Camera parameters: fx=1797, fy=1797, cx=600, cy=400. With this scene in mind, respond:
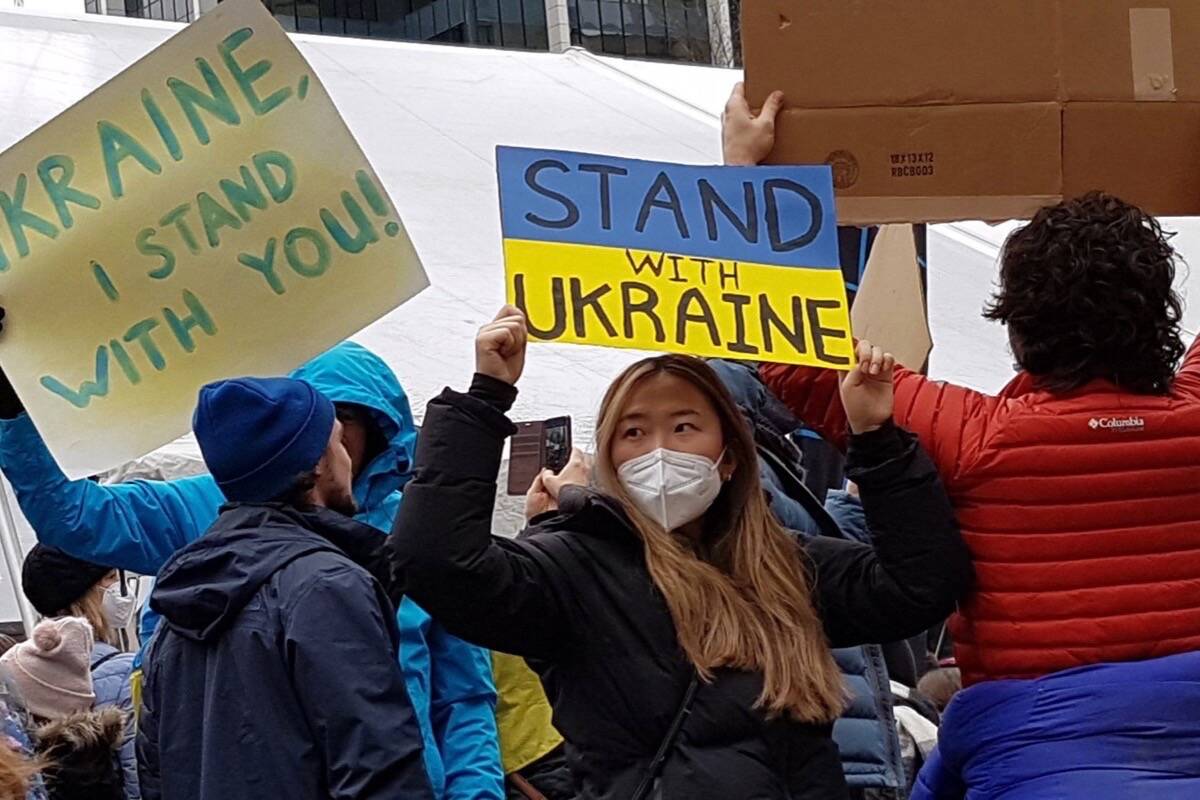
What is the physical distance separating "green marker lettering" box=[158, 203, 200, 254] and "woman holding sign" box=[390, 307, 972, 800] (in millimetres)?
626

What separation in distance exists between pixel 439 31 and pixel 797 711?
137 feet

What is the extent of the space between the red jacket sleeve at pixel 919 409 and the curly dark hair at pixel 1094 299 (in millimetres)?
102

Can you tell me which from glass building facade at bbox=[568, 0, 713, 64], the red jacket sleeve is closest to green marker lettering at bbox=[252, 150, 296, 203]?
the red jacket sleeve

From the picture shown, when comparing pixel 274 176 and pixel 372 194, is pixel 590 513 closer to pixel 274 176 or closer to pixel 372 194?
pixel 372 194

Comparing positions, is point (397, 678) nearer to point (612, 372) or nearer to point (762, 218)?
A: point (762, 218)

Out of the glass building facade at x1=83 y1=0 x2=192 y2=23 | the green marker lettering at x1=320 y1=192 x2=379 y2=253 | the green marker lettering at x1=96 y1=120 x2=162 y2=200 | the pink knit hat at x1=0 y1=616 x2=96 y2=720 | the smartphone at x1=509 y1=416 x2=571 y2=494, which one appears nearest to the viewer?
the green marker lettering at x1=320 y1=192 x2=379 y2=253

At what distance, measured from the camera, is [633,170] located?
247 cm

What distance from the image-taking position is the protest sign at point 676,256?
236 cm

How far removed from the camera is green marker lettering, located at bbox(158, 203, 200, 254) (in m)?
2.73

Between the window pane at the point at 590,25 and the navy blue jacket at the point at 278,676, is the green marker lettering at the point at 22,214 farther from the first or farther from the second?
the window pane at the point at 590,25

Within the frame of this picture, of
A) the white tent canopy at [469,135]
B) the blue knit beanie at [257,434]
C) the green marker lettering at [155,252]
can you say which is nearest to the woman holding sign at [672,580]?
the blue knit beanie at [257,434]

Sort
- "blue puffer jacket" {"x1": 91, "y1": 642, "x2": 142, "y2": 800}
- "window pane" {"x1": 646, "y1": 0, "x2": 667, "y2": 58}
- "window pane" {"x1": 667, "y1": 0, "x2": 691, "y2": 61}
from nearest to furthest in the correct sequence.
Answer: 1. "blue puffer jacket" {"x1": 91, "y1": 642, "x2": 142, "y2": 800}
2. "window pane" {"x1": 667, "y1": 0, "x2": 691, "y2": 61}
3. "window pane" {"x1": 646, "y1": 0, "x2": 667, "y2": 58}

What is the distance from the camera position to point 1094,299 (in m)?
2.37

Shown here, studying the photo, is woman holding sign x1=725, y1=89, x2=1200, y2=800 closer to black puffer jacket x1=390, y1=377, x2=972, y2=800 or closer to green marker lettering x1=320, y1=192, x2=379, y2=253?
black puffer jacket x1=390, y1=377, x2=972, y2=800
